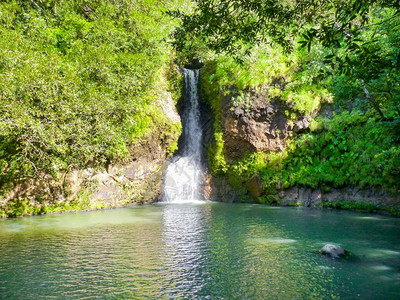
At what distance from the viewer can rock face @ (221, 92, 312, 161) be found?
60.7 ft

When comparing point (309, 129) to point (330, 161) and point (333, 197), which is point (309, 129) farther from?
point (333, 197)

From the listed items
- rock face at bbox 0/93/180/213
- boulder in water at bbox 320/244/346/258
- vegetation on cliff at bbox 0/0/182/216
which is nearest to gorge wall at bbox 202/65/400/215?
rock face at bbox 0/93/180/213

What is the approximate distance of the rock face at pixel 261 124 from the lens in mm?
18516

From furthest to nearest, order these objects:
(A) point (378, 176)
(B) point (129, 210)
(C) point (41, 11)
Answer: (C) point (41, 11) < (B) point (129, 210) < (A) point (378, 176)

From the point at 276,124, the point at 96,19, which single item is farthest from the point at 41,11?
the point at 276,124

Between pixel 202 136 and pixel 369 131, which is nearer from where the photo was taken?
pixel 369 131

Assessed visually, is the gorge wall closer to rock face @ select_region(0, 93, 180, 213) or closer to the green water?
rock face @ select_region(0, 93, 180, 213)

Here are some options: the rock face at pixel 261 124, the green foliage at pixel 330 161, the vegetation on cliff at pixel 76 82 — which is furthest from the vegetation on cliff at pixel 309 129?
the vegetation on cliff at pixel 76 82

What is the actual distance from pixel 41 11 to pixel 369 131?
1974 centimetres

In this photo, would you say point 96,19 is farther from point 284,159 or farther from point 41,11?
point 284,159

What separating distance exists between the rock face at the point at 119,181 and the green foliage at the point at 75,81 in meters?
0.53

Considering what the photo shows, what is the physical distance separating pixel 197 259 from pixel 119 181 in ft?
34.6

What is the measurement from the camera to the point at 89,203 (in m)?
15.5

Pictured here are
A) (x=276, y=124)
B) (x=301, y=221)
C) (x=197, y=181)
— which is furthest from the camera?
(x=197, y=181)
